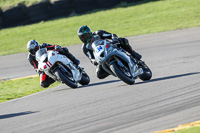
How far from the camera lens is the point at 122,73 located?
878cm

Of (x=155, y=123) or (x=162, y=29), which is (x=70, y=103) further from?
(x=162, y=29)

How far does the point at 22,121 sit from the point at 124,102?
1744 mm

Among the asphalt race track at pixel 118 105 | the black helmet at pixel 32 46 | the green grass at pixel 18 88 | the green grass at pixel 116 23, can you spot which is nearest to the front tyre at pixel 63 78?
the asphalt race track at pixel 118 105

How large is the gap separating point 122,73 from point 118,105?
1466 millimetres

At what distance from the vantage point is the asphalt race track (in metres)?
6.22

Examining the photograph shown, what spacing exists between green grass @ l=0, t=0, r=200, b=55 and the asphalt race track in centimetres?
747

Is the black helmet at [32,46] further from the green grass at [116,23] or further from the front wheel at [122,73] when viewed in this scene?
the green grass at [116,23]

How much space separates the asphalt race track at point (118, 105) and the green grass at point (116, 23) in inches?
294

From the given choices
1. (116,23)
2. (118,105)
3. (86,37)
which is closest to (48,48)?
(86,37)

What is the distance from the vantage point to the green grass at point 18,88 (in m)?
11.1

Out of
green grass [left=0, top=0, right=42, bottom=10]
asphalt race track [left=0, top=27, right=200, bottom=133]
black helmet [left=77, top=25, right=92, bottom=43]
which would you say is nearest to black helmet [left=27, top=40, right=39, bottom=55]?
asphalt race track [left=0, top=27, right=200, bottom=133]

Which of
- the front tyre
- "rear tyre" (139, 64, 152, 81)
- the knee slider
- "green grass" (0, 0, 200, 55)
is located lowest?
"green grass" (0, 0, 200, 55)

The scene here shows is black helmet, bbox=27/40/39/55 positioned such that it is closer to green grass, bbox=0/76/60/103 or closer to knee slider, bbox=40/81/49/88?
knee slider, bbox=40/81/49/88

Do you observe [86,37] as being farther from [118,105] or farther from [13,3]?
[13,3]
